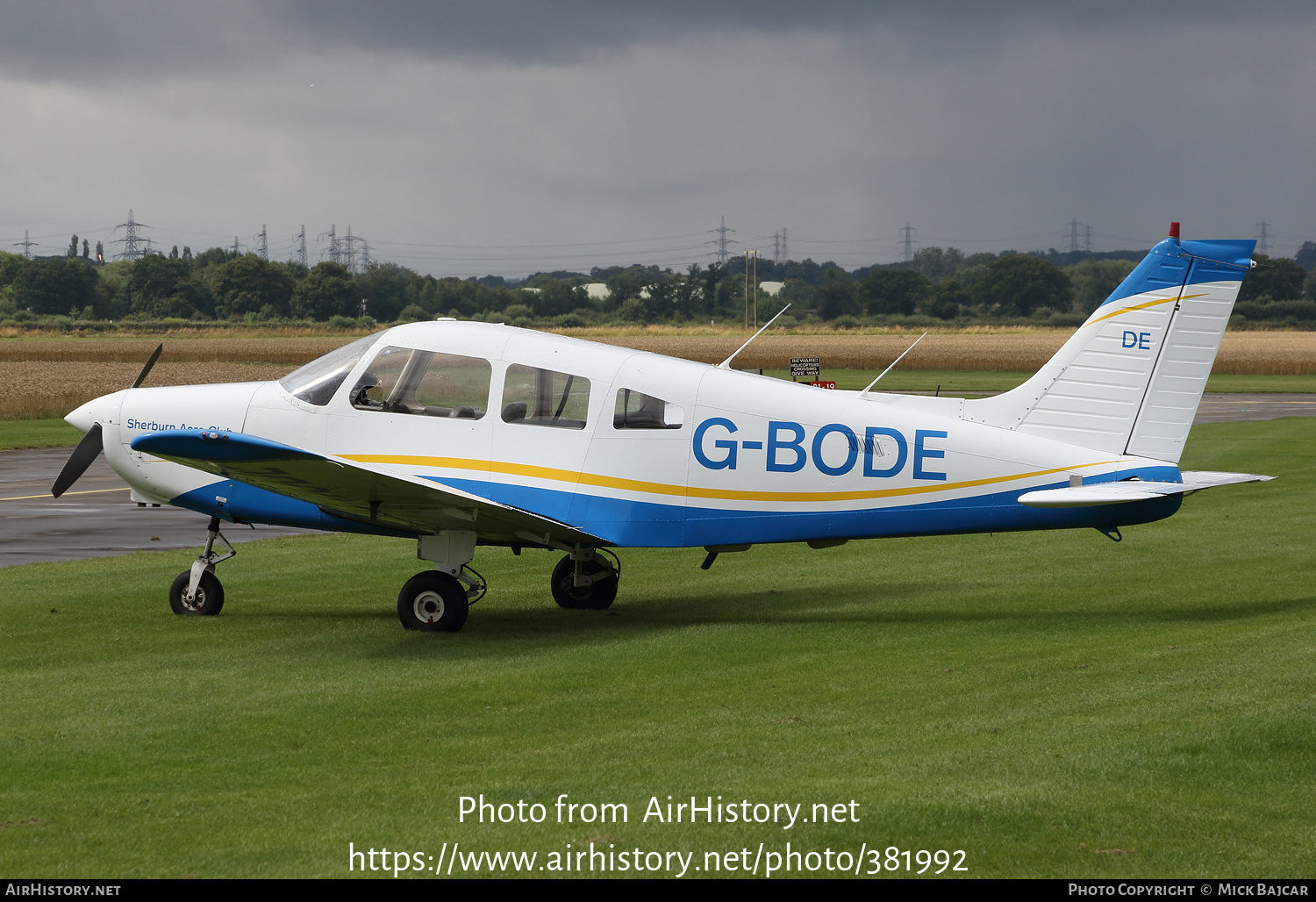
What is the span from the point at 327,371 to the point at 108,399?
2162 mm

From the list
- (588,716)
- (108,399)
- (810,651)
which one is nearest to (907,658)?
(810,651)

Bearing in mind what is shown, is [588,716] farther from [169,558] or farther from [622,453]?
[169,558]

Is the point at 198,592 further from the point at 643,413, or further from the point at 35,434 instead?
the point at 35,434

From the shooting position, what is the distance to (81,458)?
39.9 feet

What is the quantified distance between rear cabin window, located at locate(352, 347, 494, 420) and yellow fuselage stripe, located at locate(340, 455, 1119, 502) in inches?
16.3

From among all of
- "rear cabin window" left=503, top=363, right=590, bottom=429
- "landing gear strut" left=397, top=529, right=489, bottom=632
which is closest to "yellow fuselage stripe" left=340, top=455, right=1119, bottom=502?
"rear cabin window" left=503, top=363, right=590, bottom=429

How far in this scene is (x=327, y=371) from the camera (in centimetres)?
1117

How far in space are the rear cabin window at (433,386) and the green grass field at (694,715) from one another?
1909mm

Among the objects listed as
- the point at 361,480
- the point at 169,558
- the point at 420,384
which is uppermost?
the point at 420,384

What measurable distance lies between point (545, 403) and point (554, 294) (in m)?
109

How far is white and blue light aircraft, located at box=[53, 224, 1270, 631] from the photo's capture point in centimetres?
1051

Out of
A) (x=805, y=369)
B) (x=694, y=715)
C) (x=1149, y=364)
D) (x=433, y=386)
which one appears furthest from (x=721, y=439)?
(x=805, y=369)

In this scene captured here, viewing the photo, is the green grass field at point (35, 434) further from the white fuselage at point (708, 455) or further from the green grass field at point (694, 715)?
the white fuselage at point (708, 455)

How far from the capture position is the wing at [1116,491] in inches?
392
